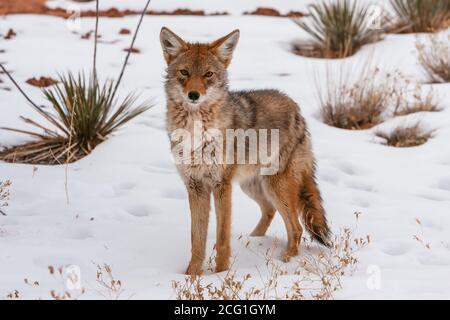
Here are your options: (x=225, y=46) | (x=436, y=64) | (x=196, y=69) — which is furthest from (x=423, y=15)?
(x=196, y=69)

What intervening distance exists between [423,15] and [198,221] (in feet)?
24.7

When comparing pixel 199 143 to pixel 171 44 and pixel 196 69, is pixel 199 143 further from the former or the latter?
pixel 171 44

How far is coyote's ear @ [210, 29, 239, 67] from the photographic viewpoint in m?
5.27

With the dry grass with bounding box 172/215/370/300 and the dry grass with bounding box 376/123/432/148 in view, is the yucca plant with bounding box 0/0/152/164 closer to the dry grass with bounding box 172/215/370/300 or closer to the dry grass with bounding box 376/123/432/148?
the dry grass with bounding box 376/123/432/148

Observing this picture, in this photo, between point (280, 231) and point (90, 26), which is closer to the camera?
point (280, 231)

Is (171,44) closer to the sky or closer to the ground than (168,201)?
closer to the sky

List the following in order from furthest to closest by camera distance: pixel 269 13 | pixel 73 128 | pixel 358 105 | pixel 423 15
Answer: pixel 269 13 < pixel 423 15 < pixel 358 105 < pixel 73 128

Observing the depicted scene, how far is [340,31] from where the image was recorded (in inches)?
426

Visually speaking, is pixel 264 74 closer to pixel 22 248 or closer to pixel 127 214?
pixel 127 214

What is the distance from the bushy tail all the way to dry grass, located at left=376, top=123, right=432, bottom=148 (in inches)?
101

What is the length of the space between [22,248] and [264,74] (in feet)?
18.7

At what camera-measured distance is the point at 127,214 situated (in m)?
6.18

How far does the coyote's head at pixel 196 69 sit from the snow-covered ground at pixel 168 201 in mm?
1304
